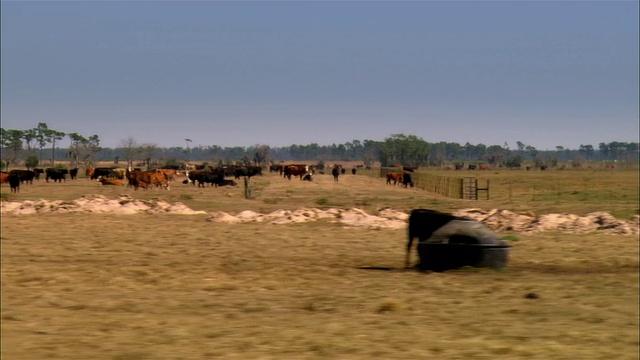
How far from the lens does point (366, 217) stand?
23.7 meters

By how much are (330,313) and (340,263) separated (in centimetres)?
523

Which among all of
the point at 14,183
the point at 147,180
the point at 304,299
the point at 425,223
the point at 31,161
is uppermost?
the point at 31,161

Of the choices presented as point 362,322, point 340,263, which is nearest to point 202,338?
point 362,322

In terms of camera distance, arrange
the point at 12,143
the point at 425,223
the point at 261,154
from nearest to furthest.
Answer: the point at 425,223
the point at 12,143
the point at 261,154

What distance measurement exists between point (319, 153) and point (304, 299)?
438 ft

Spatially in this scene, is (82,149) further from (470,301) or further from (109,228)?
(470,301)

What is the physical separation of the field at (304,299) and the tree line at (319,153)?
436 inches

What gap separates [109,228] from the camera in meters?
22.4

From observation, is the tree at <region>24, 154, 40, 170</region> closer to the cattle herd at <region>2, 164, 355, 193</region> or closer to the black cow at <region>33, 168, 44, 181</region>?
the cattle herd at <region>2, 164, 355, 193</region>

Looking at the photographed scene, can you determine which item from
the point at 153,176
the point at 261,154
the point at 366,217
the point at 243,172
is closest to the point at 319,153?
the point at 261,154

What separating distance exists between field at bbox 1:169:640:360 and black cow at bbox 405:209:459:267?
0.78 metres

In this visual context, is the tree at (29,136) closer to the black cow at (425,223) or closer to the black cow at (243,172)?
the black cow at (243,172)

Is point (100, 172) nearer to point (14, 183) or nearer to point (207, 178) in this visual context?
point (207, 178)

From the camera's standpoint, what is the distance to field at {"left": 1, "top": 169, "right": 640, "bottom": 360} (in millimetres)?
7977
